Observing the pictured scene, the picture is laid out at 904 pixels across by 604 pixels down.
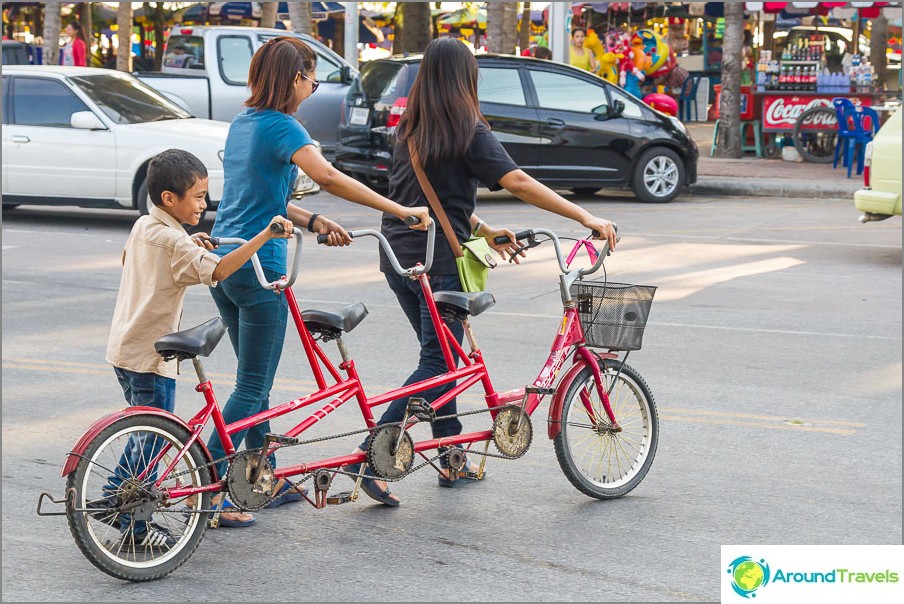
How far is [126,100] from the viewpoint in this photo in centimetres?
1391

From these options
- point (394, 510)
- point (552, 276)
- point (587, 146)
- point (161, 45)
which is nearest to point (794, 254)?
point (552, 276)

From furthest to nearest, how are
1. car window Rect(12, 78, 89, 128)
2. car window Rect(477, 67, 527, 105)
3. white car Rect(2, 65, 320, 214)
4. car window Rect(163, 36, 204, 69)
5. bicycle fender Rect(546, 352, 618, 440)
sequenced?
car window Rect(163, 36, 204, 69), car window Rect(477, 67, 527, 105), car window Rect(12, 78, 89, 128), white car Rect(2, 65, 320, 214), bicycle fender Rect(546, 352, 618, 440)

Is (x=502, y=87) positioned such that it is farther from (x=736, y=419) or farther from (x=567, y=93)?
(x=736, y=419)

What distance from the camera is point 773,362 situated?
25.7ft

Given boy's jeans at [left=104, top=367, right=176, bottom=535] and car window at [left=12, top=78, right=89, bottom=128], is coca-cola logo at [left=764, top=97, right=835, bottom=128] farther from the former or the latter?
boy's jeans at [left=104, top=367, right=176, bottom=535]

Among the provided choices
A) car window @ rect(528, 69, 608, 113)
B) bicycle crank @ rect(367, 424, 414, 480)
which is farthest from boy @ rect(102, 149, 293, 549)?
car window @ rect(528, 69, 608, 113)

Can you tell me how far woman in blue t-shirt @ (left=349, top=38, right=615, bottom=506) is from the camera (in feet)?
16.5

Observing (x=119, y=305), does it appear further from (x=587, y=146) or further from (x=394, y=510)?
(x=587, y=146)

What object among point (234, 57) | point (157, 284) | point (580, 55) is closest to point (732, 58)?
point (580, 55)

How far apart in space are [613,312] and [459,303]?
623 millimetres

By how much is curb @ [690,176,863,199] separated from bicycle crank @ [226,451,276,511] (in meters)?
13.5

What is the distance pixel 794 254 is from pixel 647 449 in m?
7.18

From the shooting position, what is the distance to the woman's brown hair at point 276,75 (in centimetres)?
473

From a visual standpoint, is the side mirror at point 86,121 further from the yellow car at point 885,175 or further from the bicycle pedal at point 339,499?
the bicycle pedal at point 339,499
